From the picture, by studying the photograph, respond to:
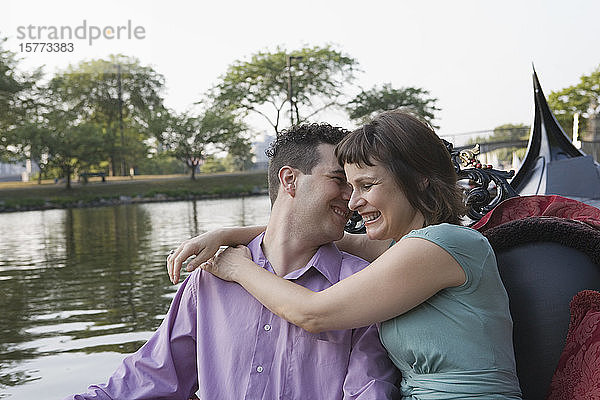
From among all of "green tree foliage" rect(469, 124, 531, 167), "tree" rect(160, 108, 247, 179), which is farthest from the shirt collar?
"tree" rect(160, 108, 247, 179)

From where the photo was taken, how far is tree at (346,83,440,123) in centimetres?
3198

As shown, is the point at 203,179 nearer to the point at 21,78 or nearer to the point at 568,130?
the point at 21,78

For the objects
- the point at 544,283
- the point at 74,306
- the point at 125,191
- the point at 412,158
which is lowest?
the point at 74,306

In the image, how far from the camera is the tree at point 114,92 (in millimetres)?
33250

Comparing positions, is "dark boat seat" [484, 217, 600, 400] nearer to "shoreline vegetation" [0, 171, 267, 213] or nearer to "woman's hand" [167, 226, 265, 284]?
"woman's hand" [167, 226, 265, 284]

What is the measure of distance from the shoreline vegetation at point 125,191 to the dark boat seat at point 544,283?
22.7 meters

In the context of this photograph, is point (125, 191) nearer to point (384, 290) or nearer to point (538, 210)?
point (538, 210)

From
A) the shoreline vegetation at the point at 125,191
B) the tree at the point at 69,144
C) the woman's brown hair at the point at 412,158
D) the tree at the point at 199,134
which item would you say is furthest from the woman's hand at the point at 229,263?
the tree at the point at 199,134

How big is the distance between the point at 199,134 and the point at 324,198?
2928 centimetres

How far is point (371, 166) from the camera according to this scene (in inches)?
48.2

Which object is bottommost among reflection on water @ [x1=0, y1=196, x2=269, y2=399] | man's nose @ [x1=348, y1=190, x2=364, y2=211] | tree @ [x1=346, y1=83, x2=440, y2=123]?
reflection on water @ [x1=0, y1=196, x2=269, y2=399]

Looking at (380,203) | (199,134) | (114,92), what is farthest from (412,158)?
(114,92)

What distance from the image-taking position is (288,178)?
138cm

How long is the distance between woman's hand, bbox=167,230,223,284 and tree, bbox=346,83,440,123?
100ft
